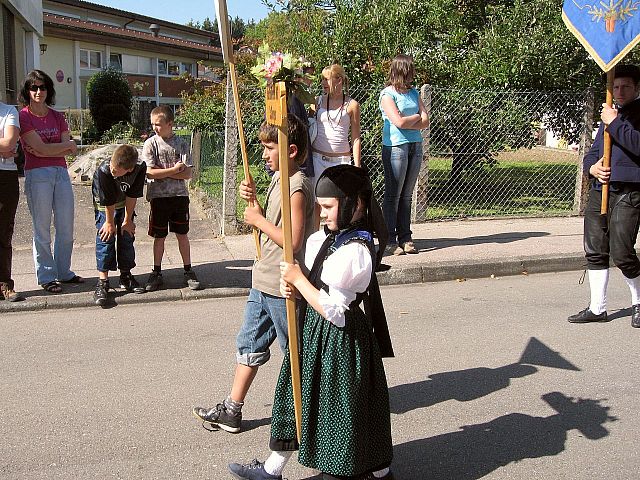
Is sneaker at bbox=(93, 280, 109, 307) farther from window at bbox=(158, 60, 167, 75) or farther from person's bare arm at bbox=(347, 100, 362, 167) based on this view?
window at bbox=(158, 60, 167, 75)

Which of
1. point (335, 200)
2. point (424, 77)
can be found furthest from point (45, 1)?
point (335, 200)

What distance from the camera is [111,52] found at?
43469mm

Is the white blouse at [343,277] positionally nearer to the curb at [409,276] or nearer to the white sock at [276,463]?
the white sock at [276,463]

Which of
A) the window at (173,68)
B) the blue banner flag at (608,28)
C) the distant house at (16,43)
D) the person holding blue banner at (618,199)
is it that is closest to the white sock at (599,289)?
the person holding blue banner at (618,199)

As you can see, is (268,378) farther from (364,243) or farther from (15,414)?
(364,243)

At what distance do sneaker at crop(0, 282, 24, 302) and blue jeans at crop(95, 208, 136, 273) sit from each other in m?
0.72

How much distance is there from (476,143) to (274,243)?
25.1 feet

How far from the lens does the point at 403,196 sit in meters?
8.29

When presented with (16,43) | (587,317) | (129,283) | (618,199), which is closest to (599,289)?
(587,317)

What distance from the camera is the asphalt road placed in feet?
12.8

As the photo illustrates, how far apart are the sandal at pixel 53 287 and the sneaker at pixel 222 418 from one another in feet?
10.2

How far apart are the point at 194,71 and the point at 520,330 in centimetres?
4848

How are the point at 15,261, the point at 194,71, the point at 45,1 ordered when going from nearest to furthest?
the point at 15,261
the point at 45,1
the point at 194,71

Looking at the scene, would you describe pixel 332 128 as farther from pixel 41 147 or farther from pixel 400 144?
pixel 41 147
